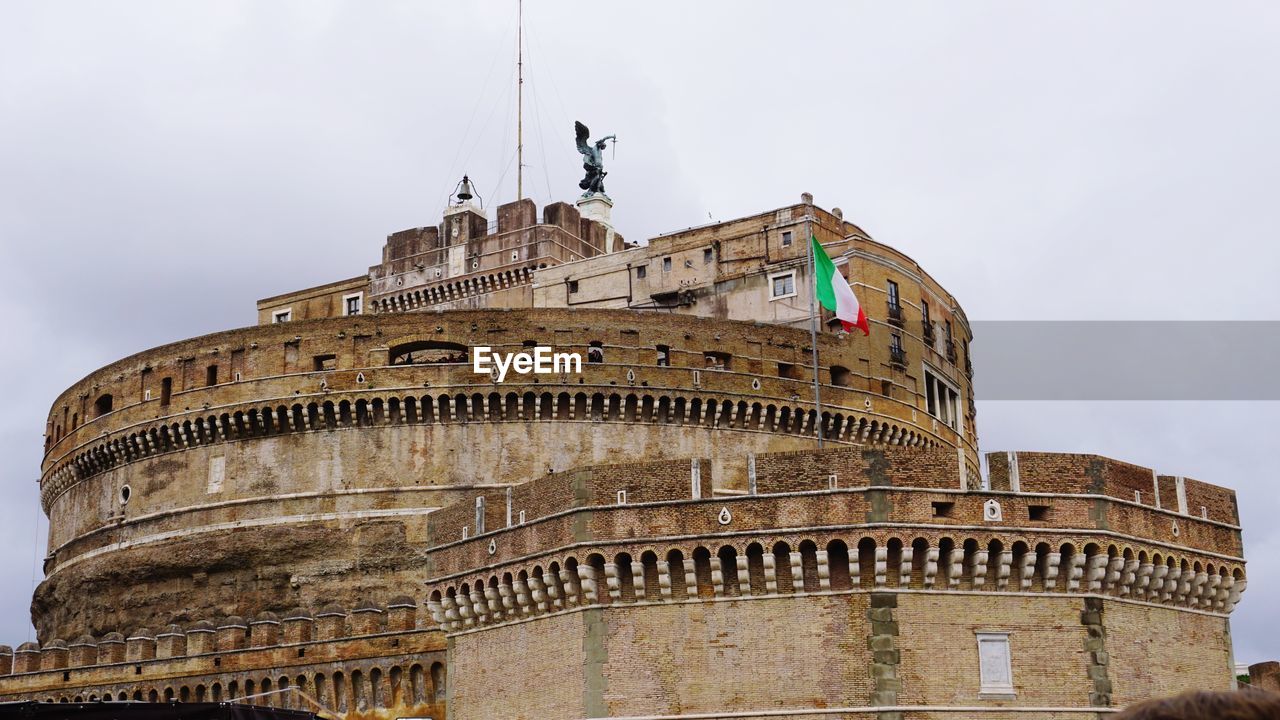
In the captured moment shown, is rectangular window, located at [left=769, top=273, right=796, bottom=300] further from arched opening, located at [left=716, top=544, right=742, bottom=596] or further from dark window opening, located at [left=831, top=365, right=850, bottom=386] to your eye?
arched opening, located at [left=716, top=544, right=742, bottom=596]

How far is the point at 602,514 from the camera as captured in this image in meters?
23.4

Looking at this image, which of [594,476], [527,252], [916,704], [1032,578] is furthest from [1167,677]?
[527,252]

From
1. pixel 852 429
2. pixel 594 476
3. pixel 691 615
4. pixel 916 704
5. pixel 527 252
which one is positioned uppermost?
pixel 527 252

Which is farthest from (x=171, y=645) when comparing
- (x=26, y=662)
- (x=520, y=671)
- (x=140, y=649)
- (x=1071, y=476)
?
(x=1071, y=476)

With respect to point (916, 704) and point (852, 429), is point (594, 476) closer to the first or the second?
point (916, 704)

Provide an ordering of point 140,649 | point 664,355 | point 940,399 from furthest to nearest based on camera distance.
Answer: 1. point 940,399
2. point 664,355
3. point 140,649

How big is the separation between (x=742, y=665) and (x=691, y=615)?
1054 millimetres

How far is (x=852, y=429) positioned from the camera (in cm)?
4831

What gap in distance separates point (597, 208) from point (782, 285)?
14.6 m

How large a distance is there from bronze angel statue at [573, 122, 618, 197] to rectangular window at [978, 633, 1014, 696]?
4352cm

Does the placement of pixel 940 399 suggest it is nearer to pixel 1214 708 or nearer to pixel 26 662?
pixel 26 662

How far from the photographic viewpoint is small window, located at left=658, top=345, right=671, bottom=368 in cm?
4662

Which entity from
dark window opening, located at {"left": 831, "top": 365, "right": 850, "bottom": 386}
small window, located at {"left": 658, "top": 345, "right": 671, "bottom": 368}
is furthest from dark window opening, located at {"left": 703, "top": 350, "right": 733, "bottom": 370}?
dark window opening, located at {"left": 831, "top": 365, "right": 850, "bottom": 386}

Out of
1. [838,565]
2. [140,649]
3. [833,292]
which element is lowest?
[838,565]
